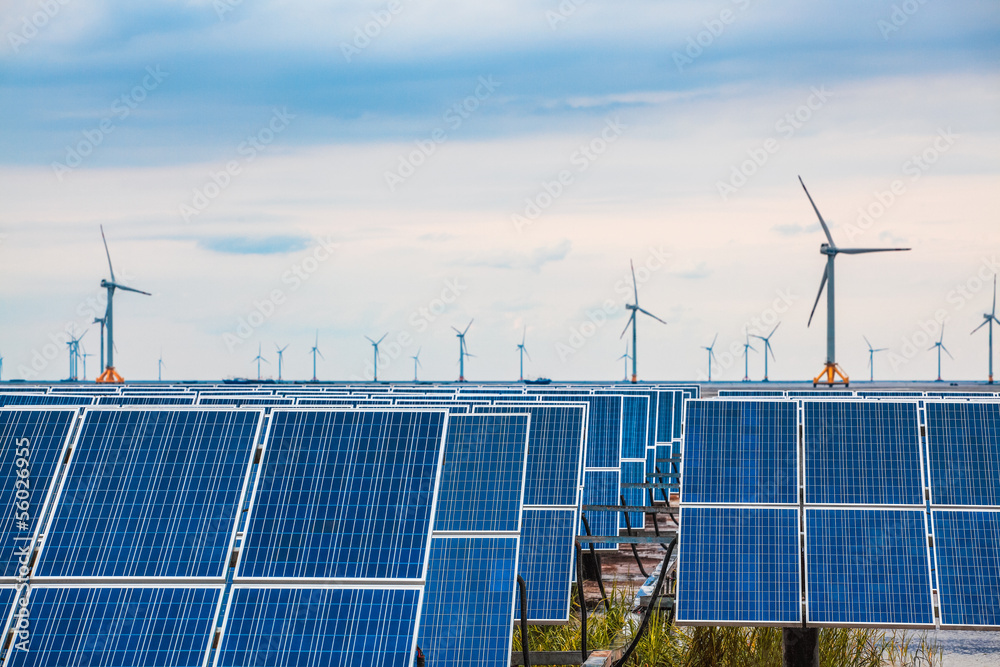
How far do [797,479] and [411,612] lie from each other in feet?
23.6

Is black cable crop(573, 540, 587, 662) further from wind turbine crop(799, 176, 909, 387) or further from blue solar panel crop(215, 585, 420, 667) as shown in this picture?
wind turbine crop(799, 176, 909, 387)

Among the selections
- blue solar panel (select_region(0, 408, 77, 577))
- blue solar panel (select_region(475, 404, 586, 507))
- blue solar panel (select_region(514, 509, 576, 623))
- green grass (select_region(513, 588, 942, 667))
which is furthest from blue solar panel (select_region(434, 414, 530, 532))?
green grass (select_region(513, 588, 942, 667))

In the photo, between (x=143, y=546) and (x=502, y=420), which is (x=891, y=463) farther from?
(x=143, y=546)

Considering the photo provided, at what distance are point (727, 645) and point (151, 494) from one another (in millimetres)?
9745

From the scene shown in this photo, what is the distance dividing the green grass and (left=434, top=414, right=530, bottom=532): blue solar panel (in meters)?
4.09

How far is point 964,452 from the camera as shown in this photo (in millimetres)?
15258

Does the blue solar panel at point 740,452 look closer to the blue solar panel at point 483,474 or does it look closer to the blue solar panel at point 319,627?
the blue solar panel at point 483,474

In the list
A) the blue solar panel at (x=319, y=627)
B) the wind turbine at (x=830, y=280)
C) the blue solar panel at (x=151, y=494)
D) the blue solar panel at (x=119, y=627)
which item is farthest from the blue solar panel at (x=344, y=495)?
the wind turbine at (x=830, y=280)

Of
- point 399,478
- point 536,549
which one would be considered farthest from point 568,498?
point 399,478

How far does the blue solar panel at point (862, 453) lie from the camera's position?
14.6m

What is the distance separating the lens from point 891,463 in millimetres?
14945

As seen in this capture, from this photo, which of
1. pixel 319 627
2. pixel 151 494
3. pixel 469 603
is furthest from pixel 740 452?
pixel 151 494

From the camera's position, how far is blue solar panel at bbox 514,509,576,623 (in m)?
14.9

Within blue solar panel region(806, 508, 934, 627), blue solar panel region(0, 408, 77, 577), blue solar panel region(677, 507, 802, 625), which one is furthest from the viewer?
blue solar panel region(677, 507, 802, 625)
